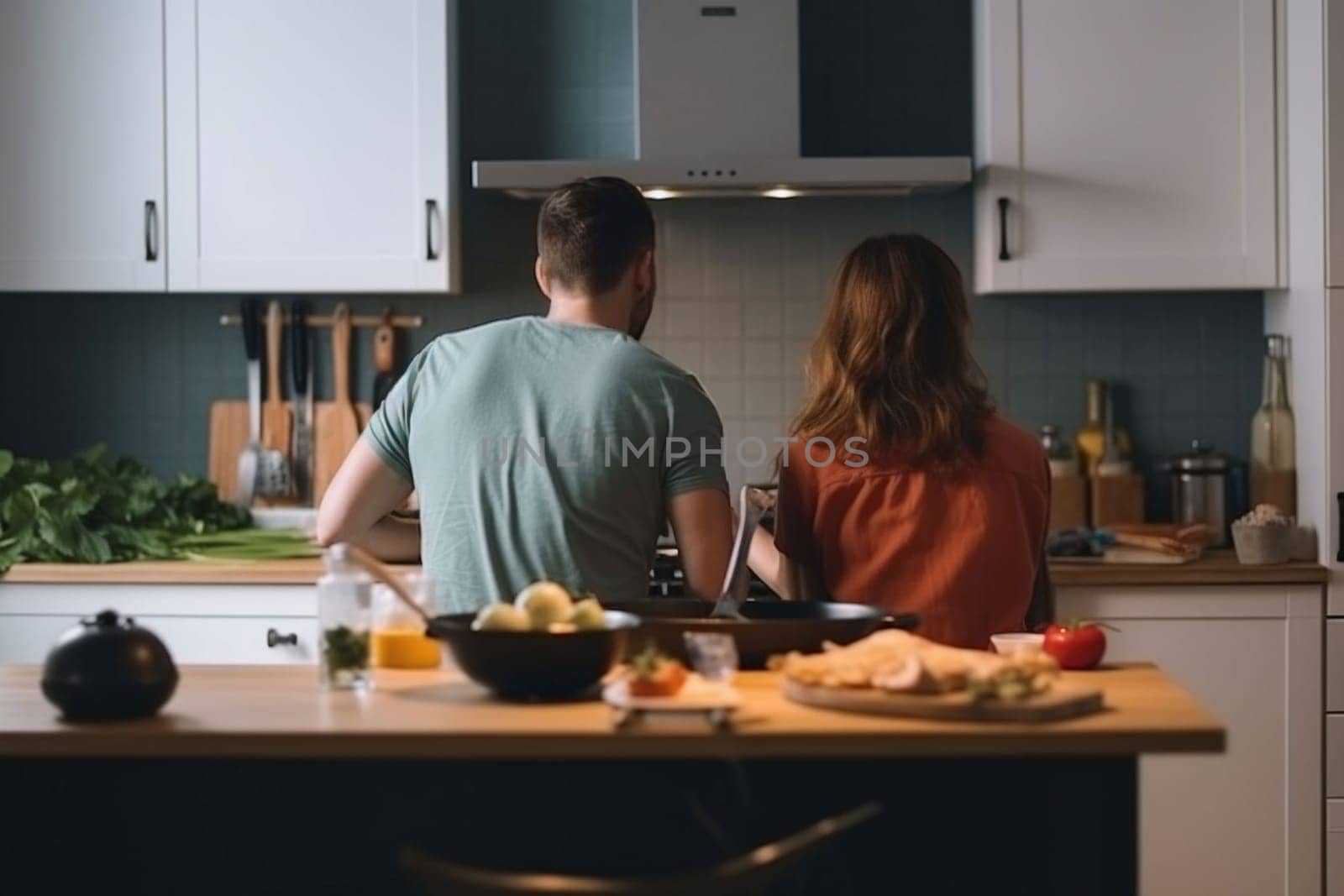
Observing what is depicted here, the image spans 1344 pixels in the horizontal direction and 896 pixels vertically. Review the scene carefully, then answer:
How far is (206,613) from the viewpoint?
14.5 feet

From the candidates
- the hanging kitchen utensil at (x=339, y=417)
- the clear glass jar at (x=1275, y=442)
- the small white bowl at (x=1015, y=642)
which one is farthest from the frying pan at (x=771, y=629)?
the hanging kitchen utensil at (x=339, y=417)

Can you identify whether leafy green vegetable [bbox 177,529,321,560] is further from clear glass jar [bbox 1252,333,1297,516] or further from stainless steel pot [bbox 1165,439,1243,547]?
clear glass jar [bbox 1252,333,1297,516]

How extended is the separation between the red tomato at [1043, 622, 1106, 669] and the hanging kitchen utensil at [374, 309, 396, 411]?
2705 millimetres

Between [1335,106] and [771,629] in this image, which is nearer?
[771,629]

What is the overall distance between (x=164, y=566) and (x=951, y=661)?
2601 millimetres

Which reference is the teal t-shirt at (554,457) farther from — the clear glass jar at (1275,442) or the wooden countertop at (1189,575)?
the clear glass jar at (1275,442)

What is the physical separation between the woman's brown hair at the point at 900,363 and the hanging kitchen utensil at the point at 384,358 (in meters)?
2.13

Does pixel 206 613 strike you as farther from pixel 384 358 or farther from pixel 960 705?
pixel 960 705

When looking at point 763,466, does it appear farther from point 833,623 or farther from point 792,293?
point 833,623

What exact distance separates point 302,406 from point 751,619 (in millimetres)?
2554

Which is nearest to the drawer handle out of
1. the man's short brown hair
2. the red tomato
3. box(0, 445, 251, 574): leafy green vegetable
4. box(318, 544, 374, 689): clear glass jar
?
box(0, 445, 251, 574): leafy green vegetable

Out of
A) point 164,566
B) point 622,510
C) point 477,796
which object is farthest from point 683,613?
point 164,566

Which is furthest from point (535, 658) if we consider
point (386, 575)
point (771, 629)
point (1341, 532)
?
point (1341, 532)

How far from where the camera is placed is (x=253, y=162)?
470 cm
